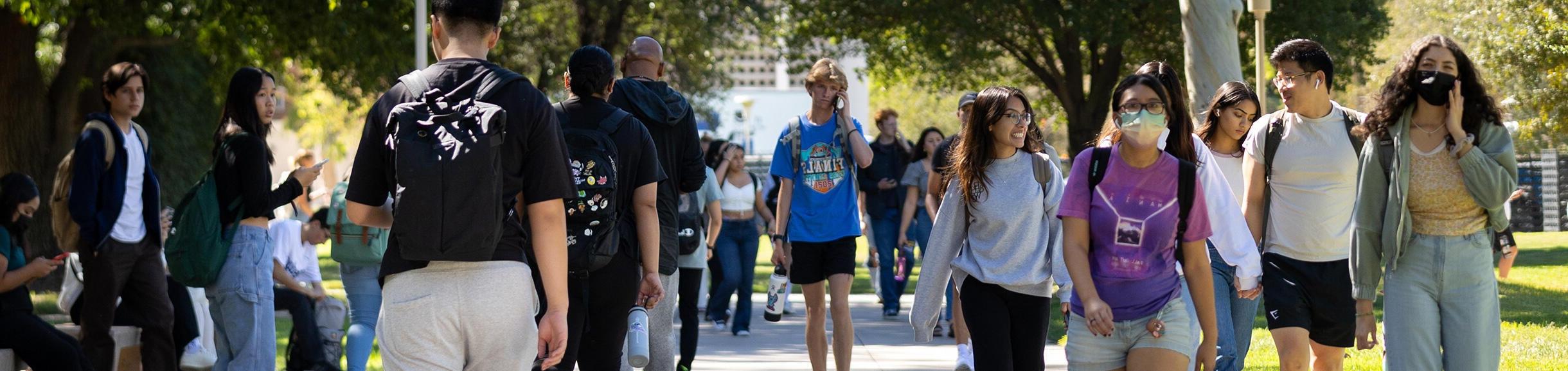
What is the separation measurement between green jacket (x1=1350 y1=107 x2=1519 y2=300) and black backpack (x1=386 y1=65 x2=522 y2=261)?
3.09 meters

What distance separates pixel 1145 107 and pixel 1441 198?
3.81 ft

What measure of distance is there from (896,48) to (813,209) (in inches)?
807

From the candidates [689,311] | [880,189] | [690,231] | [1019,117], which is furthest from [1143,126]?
[880,189]

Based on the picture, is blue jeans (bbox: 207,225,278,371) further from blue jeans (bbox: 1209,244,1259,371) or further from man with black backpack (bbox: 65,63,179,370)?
blue jeans (bbox: 1209,244,1259,371)

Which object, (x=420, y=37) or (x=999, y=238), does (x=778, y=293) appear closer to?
(x=999, y=238)

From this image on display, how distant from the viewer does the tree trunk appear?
32.8 ft

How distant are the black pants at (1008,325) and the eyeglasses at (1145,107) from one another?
107 centimetres

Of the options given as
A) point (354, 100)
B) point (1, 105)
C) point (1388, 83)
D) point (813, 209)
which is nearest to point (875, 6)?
point (354, 100)

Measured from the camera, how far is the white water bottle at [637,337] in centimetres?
527

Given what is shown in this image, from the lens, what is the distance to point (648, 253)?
5.39m

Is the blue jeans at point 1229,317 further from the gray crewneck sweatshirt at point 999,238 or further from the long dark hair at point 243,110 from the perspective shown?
the long dark hair at point 243,110

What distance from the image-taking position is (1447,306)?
512cm

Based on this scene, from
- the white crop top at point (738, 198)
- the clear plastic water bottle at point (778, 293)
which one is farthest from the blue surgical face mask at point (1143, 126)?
the white crop top at point (738, 198)

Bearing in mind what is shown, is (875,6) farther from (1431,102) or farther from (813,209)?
(1431,102)
